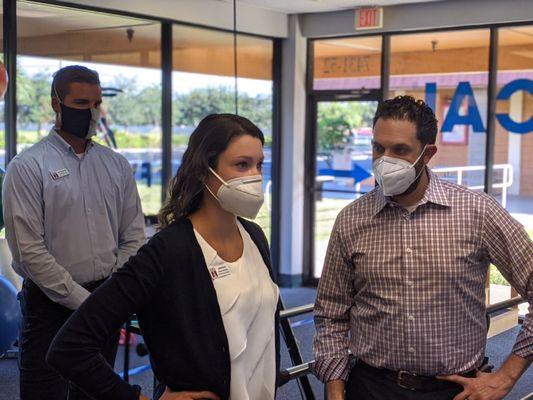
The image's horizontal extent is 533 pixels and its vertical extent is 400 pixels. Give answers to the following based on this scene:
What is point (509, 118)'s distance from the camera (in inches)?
249

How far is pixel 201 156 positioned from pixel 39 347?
1.13 metres

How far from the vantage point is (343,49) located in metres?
7.23

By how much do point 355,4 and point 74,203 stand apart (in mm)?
4668

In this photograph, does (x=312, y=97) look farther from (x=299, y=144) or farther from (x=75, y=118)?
(x=75, y=118)

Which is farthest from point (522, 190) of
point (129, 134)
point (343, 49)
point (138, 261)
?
point (138, 261)

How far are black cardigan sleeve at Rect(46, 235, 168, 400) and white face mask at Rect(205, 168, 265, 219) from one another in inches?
8.1

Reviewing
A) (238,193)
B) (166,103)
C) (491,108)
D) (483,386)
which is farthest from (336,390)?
(491,108)

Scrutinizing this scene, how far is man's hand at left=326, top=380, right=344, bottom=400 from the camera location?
6.40 feet

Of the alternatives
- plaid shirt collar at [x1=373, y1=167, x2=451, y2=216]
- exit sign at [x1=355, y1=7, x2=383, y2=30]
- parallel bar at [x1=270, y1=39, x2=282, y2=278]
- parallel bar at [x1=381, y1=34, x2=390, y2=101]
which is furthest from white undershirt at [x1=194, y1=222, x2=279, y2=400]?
parallel bar at [x1=270, y1=39, x2=282, y2=278]

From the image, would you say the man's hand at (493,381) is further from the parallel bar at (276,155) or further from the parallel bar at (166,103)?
the parallel bar at (276,155)

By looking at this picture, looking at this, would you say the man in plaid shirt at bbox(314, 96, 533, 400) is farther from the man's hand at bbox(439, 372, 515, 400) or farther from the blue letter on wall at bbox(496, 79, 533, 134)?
the blue letter on wall at bbox(496, 79, 533, 134)

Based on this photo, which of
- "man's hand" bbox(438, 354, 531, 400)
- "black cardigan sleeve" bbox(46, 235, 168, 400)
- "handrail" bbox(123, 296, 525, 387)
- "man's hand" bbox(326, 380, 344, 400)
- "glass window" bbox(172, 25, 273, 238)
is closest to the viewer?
"black cardigan sleeve" bbox(46, 235, 168, 400)

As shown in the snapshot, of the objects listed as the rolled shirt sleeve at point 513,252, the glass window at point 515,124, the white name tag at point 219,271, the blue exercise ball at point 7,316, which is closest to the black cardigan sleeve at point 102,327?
the white name tag at point 219,271

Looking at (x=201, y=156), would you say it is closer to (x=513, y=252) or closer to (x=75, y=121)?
(x=513, y=252)
